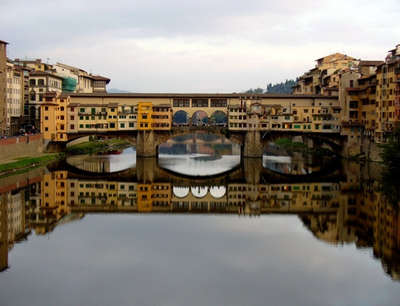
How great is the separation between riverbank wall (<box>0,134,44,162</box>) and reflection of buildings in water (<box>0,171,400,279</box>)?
525cm

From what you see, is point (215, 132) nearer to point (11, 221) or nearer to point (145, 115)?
point (145, 115)

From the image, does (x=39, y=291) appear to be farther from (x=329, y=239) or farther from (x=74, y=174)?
(x=74, y=174)

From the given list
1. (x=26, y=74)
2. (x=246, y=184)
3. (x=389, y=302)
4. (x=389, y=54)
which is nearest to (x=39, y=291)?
(x=389, y=302)

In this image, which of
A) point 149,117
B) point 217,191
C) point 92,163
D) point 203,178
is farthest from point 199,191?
point 149,117

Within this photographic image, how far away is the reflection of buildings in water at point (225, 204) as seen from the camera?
944 inches

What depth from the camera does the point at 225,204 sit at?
33.2 m

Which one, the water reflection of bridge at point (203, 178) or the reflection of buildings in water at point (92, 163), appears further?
the reflection of buildings in water at point (92, 163)

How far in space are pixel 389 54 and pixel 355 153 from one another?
35.1ft

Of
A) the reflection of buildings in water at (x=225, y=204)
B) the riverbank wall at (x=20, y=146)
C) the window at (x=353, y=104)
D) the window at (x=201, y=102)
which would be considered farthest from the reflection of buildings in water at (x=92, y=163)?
the window at (x=353, y=104)

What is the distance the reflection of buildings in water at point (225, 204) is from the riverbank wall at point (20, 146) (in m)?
5.25

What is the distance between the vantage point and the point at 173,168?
50.9 m

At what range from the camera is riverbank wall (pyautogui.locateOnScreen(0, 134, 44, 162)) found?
45.2m

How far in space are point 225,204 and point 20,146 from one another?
978 inches

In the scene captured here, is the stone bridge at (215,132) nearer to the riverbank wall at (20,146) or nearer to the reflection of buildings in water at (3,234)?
the riverbank wall at (20,146)
